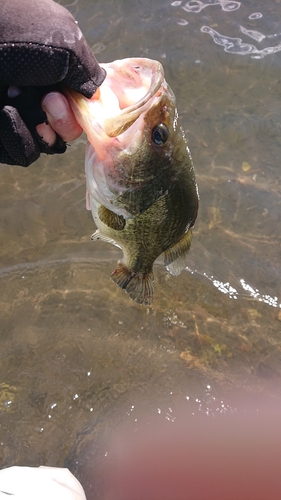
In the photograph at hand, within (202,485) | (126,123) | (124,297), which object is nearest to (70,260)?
(124,297)

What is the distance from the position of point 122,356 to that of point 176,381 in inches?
21.1

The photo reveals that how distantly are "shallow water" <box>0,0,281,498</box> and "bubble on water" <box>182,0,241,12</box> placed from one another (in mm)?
790

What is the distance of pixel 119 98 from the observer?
6.88 ft

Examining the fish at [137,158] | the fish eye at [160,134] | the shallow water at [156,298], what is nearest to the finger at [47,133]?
the fish at [137,158]

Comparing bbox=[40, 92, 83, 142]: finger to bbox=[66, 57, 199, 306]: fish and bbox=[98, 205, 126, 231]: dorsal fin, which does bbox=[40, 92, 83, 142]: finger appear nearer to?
bbox=[66, 57, 199, 306]: fish

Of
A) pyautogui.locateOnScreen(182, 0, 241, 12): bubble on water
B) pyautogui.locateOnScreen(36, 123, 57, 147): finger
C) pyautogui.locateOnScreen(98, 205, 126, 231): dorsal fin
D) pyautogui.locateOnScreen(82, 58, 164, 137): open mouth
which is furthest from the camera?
pyautogui.locateOnScreen(182, 0, 241, 12): bubble on water

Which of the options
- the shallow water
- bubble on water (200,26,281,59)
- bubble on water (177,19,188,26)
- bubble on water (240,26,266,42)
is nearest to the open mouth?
the shallow water

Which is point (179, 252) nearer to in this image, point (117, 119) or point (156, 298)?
point (117, 119)

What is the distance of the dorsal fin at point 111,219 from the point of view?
2.18 metres

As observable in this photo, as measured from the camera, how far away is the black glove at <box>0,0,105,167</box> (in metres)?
1.80

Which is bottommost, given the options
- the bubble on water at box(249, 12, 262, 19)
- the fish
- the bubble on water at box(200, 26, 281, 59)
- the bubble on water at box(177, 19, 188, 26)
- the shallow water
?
the shallow water

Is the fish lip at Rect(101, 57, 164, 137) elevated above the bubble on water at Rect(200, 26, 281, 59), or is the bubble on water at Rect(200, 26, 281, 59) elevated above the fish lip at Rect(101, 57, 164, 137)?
the fish lip at Rect(101, 57, 164, 137)

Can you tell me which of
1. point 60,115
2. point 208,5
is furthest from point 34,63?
point 208,5

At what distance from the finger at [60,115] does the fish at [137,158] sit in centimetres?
4
